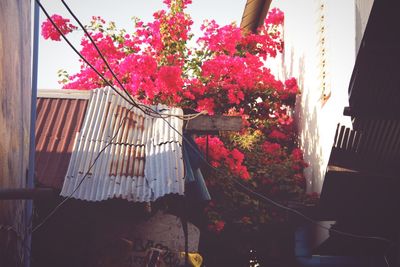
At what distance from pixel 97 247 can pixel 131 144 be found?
2114mm

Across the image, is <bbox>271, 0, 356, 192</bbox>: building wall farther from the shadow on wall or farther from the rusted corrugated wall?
the rusted corrugated wall

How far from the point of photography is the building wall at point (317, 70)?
9648 mm

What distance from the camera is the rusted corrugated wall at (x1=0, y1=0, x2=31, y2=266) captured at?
5348 millimetres

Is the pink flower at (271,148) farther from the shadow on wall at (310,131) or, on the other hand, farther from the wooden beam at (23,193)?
the wooden beam at (23,193)

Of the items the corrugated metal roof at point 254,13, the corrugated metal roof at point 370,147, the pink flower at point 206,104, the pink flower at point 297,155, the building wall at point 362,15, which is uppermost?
the corrugated metal roof at point 254,13

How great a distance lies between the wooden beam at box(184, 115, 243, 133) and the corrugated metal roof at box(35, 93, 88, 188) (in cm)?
Result: 250

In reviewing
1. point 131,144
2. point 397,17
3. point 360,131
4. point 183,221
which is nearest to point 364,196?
point 360,131

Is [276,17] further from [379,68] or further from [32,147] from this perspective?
[32,147]

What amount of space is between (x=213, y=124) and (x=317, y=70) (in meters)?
4.35

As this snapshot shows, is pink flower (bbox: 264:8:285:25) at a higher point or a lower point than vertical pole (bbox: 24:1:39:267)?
higher

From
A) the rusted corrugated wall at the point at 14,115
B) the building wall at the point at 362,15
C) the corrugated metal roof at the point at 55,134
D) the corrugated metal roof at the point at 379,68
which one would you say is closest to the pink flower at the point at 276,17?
the corrugated metal roof at the point at 55,134

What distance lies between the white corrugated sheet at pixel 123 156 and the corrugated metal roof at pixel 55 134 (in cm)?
37

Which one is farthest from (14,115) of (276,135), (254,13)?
(254,13)

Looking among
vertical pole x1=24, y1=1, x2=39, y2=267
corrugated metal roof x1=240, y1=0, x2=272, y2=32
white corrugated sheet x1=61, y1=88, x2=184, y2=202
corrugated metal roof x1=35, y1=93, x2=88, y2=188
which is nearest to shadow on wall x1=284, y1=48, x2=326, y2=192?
white corrugated sheet x1=61, y1=88, x2=184, y2=202
